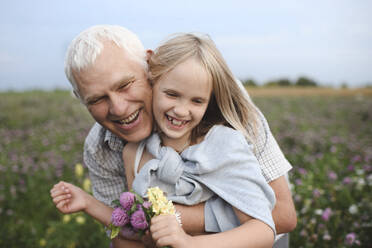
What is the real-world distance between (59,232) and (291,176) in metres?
2.61

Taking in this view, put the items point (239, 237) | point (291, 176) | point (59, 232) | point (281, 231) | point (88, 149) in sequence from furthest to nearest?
point (291, 176) → point (59, 232) → point (88, 149) → point (281, 231) → point (239, 237)

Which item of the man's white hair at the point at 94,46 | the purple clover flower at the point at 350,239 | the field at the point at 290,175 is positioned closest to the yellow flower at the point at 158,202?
the man's white hair at the point at 94,46

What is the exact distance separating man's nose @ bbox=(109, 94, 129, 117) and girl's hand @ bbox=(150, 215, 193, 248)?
2.25 feet

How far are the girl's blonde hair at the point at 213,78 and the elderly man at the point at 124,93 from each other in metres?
0.11

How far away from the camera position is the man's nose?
1.90m

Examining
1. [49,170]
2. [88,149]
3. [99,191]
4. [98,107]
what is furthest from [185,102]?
[49,170]

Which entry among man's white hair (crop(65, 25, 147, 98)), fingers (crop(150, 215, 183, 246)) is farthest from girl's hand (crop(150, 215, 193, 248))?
man's white hair (crop(65, 25, 147, 98))

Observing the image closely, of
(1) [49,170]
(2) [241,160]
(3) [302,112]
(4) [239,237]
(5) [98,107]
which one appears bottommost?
(3) [302,112]

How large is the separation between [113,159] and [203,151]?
82cm

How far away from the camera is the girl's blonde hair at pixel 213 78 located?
5.95ft

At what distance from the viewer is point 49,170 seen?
4.69 meters

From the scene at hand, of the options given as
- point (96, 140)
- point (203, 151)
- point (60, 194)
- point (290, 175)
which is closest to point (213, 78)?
point (203, 151)

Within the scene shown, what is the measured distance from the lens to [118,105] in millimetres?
1902

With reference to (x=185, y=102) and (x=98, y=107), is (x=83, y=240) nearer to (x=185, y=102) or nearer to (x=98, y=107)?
(x=98, y=107)
